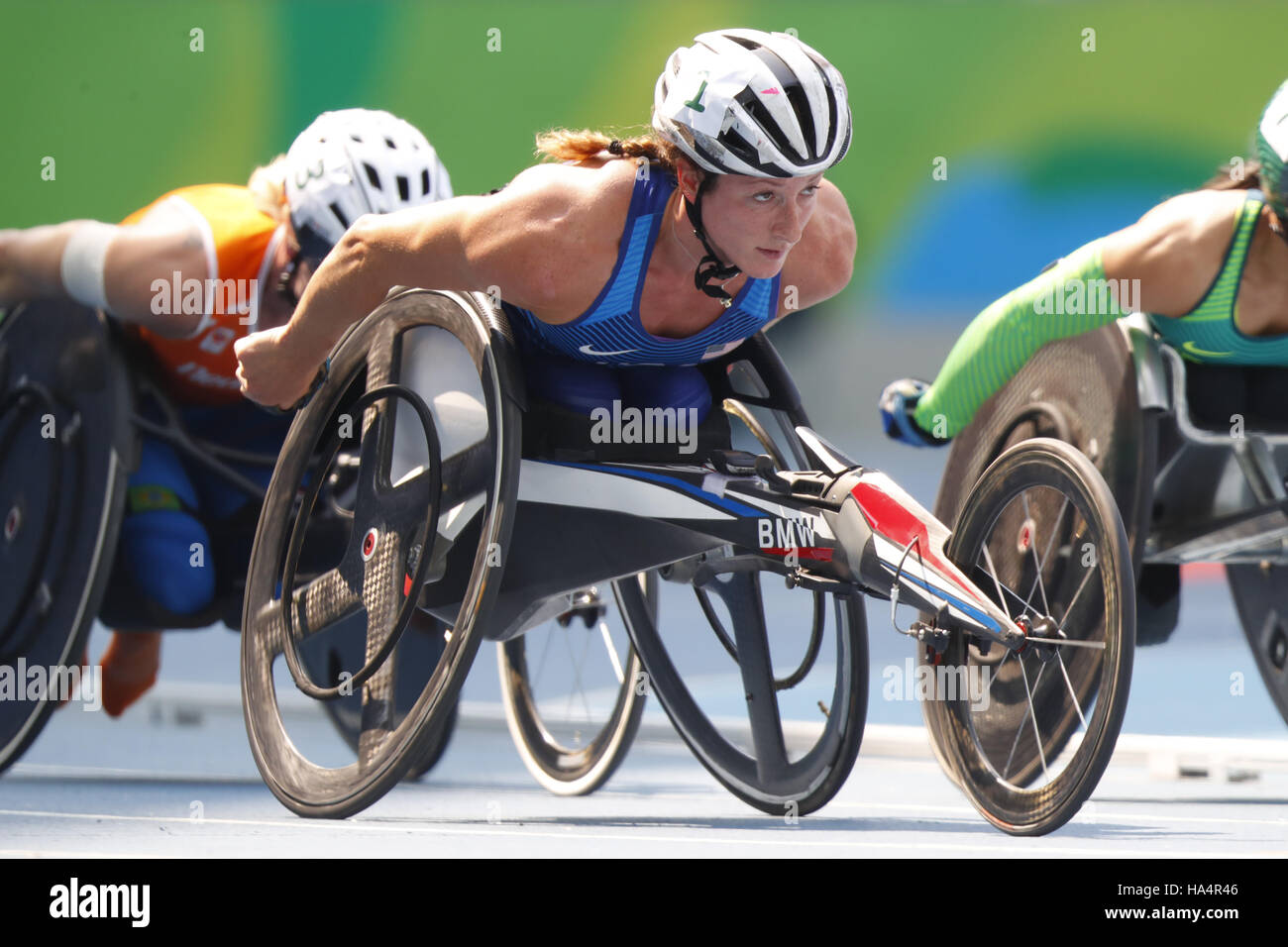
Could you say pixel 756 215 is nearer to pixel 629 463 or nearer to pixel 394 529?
pixel 629 463

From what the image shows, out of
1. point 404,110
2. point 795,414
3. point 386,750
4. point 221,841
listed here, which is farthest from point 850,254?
point 404,110

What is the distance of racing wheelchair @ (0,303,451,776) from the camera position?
447cm

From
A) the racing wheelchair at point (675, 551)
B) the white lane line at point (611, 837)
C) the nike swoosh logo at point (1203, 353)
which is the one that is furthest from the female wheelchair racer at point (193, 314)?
the nike swoosh logo at point (1203, 353)

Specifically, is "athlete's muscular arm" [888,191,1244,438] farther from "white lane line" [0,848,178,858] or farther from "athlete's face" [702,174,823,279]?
"white lane line" [0,848,178,858]

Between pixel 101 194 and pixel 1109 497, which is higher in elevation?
pixel 101 194

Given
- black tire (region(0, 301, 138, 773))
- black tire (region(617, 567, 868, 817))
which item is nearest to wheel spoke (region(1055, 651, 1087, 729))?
black tire (region(617, 567, 868, 817))

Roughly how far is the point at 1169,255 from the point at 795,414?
37.0 inches

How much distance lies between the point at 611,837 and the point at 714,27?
725 cm

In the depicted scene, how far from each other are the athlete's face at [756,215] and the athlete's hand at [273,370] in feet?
3.04

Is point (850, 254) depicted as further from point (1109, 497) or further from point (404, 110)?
point (404, 110)

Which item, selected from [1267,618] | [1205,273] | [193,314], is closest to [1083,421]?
[1205,273]

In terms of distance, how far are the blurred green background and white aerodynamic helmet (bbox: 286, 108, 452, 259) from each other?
4576 millimetres

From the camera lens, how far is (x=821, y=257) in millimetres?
3572

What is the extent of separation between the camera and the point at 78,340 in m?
4.77
